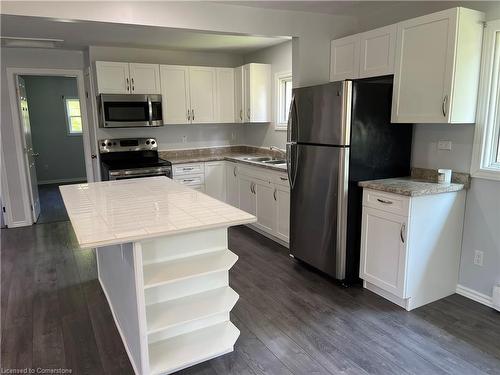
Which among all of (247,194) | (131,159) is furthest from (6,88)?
(247,194)

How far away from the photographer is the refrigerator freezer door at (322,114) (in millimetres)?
2797

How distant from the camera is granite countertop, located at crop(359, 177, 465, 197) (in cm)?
253

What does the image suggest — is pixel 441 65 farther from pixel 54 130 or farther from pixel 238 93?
pixel 54 130

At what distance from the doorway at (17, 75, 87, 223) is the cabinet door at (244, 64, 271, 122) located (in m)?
4.07

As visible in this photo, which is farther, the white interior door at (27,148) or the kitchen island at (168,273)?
the white interior door at (27,148)

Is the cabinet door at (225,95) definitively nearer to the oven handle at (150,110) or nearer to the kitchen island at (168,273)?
the oven handle at (150,110)

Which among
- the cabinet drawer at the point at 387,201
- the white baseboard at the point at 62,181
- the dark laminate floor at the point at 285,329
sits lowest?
→ the dark laminate floor at the point at 285,329

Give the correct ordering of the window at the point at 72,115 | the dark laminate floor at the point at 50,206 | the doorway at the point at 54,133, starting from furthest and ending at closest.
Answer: the window at the point at 72,115, the doorway at the point at 54,133, the dark laminate floor at the point at 50,206

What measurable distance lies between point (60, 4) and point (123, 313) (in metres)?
2.22

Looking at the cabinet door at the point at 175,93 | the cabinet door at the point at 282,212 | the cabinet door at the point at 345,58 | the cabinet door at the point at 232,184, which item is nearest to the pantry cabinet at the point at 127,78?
the cabinet door at the point at 175,93

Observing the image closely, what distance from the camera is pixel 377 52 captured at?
298 cm

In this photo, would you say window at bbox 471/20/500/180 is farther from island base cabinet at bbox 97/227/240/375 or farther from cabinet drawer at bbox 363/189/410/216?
island base cabinet at bbox 97/227/240/375

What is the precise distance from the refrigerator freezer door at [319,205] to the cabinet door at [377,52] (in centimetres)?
77

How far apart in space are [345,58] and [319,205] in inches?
55.7
